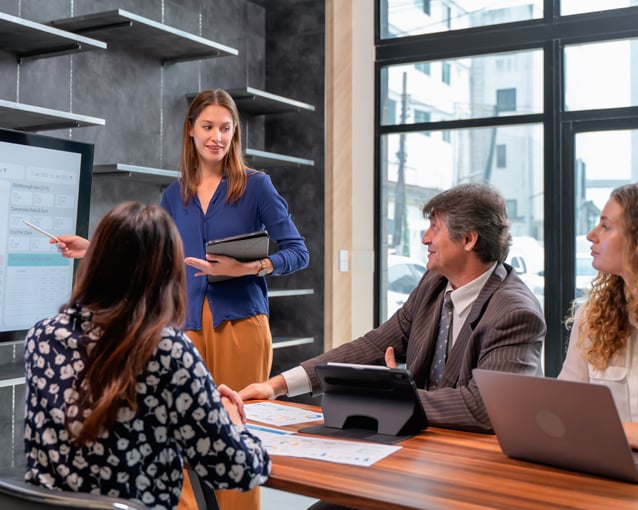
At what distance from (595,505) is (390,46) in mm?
4045

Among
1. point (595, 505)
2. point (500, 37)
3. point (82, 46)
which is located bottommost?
point (595, 505)

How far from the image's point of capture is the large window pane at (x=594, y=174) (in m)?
4.29

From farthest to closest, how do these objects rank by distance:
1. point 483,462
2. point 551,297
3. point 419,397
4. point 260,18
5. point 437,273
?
point 260,18, point 551,297, point 437,273, point 419,397, point 483,462

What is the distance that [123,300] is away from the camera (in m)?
1.25

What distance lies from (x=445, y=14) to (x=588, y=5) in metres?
0.83

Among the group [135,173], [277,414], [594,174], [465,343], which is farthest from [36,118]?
[594,174]

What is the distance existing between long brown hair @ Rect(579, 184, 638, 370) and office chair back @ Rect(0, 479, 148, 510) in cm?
116

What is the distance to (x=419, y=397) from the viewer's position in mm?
1692

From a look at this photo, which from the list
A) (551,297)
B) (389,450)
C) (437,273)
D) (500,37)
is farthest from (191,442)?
(500,37)

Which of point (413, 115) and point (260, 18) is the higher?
point (260, 18)

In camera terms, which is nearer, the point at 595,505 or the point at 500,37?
the point at 595,505

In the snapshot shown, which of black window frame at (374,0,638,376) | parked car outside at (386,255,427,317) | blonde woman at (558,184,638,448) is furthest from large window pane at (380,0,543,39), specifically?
blonde woman at (558,184,638,448)

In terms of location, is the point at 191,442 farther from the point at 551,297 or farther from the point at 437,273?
the point at 551,297

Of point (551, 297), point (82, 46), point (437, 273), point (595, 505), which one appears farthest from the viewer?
point (551, 297)
